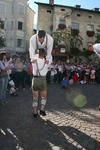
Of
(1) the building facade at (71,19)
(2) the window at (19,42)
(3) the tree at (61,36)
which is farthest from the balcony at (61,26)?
(2) the window at (19,42)

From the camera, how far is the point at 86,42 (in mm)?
52344

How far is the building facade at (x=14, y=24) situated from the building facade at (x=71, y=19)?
3.45m

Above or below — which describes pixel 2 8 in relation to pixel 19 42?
above

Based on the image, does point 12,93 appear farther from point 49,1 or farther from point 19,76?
point 49,1

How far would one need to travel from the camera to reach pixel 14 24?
51.3m

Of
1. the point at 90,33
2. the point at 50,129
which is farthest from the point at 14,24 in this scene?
the point at 50,129

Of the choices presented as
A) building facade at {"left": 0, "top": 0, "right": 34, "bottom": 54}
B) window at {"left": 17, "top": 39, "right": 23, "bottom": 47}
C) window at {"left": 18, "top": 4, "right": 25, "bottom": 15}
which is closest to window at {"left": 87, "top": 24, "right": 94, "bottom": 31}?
building facade at {"left": 0, "top": 0, "right": 34, "bottom": 54}

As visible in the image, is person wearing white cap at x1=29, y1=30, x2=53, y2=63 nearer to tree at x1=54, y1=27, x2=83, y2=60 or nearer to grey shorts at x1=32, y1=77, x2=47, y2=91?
grey shorts at x1=32, y1=77, x2=47, y2=91

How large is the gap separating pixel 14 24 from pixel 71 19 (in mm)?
9715

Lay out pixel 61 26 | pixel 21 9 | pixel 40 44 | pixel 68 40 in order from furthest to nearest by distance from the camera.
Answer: pixel 21 9
pixel 61 26
pixel 68 40
pixel 40 44

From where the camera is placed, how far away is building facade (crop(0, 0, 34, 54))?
165 feet

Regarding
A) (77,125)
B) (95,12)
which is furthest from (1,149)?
(95,12)

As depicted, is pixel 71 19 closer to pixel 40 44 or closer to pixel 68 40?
pixel 68 40

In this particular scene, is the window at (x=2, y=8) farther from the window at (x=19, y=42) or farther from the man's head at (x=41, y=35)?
the man's head at (x=41, y=35)
